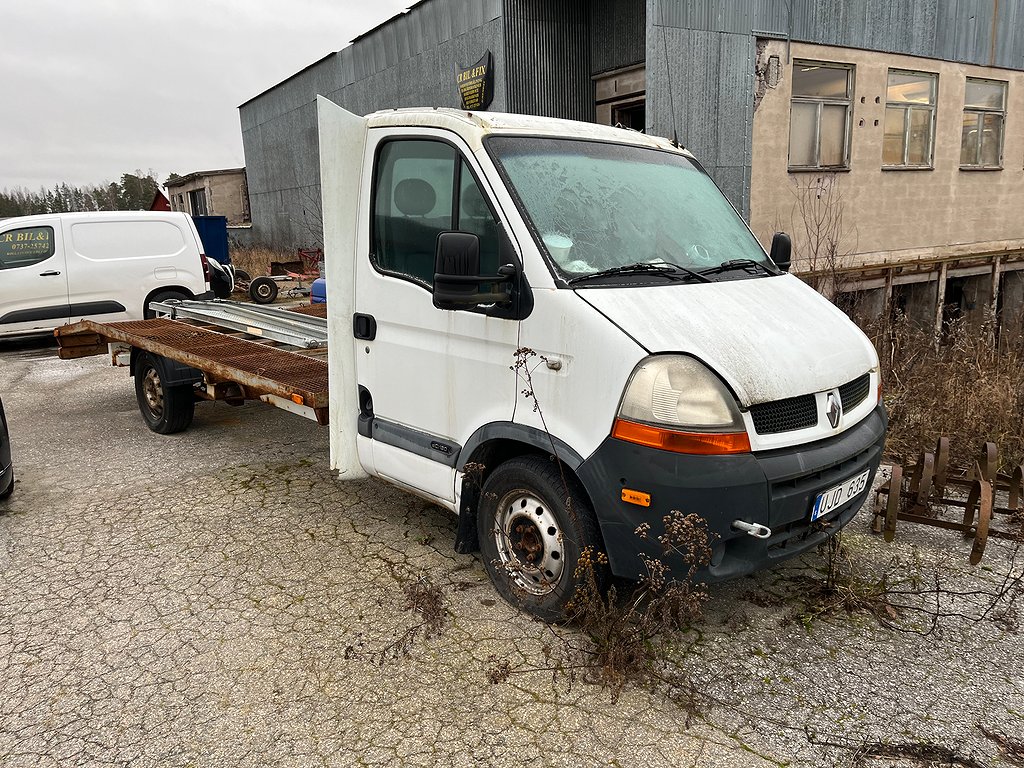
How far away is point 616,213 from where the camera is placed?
350cm

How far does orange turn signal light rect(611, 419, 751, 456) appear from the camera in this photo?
9.12ft

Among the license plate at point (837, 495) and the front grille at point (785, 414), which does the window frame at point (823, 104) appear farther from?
the front grille at point (785, 414)

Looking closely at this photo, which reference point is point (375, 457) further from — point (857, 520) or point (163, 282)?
point (163, 282)

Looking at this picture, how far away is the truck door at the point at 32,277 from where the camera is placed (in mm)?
10555

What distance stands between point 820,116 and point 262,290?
11291 millimetres

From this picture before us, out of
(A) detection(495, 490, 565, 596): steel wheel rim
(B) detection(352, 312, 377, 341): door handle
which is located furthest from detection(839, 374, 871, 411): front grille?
(B) detection(352, 312, 377, 341): door handle

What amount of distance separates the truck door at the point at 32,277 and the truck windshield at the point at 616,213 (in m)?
9.79

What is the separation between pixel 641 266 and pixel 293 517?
2787 millimetres

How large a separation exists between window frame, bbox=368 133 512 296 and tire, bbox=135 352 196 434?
10.5 feet

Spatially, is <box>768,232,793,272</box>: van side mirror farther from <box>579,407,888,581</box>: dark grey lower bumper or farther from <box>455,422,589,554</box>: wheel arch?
<box>455,422,589,554</box>: wheel arch

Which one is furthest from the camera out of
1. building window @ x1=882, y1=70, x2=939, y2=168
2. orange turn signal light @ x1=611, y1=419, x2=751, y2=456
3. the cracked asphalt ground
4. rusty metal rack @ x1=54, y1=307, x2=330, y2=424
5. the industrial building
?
building window @ x1=882, y1=70, x2=939, y2=168

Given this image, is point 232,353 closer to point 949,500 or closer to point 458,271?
point 458,271

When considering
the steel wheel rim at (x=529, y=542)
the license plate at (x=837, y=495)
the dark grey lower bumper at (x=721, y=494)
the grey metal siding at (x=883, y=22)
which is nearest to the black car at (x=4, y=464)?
the steel wheel rim at (x=529, y=542)

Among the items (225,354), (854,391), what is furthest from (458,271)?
(225,354)
